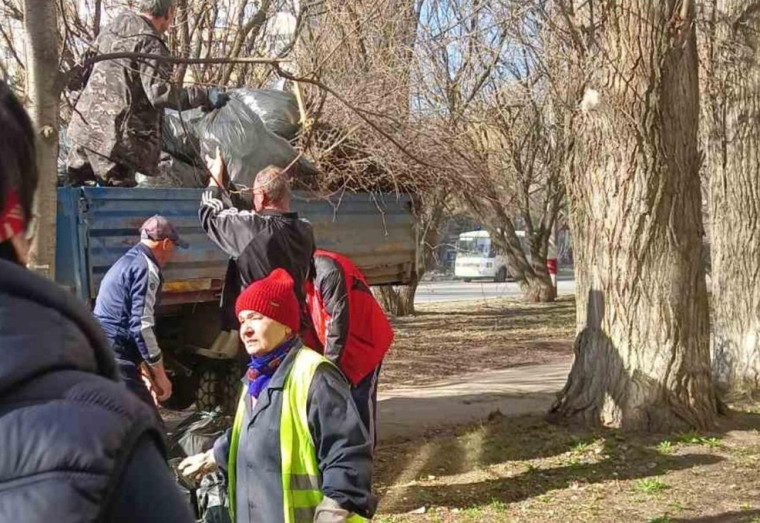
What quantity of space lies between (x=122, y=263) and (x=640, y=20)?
422 cm

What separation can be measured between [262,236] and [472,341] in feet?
36.3

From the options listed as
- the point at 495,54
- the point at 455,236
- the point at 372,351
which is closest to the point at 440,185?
the point at 372,351

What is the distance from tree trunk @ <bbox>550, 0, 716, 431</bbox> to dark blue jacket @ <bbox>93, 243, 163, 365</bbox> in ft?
12.0

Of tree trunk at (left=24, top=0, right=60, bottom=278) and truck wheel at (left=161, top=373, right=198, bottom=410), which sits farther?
truck wheel at (left=161, top=373, right=198, bottom=410)

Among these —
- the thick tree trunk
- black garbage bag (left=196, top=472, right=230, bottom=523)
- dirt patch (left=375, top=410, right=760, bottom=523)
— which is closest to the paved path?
dirt patch (left=375, top=410, right=760, bottom=523)

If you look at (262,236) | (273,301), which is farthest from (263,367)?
(262,236)

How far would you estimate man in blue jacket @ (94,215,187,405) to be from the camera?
548 centimetres

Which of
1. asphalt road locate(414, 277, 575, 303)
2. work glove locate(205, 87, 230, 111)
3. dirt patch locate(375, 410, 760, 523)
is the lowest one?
asphalt road locate(414, 277, 575, 303)

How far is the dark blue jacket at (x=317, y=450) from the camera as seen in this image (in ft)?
10.6

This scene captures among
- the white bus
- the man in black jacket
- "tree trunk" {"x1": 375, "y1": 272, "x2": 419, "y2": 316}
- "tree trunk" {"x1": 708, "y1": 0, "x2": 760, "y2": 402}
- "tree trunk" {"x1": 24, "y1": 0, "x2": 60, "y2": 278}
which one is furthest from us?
the white bus

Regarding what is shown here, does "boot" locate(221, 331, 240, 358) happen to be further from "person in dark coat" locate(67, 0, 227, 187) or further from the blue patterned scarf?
the blue patterned scarf

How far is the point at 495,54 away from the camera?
1752 centimetres

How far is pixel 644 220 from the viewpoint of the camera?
7.71m

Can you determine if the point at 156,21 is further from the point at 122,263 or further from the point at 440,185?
the point at 440,185
